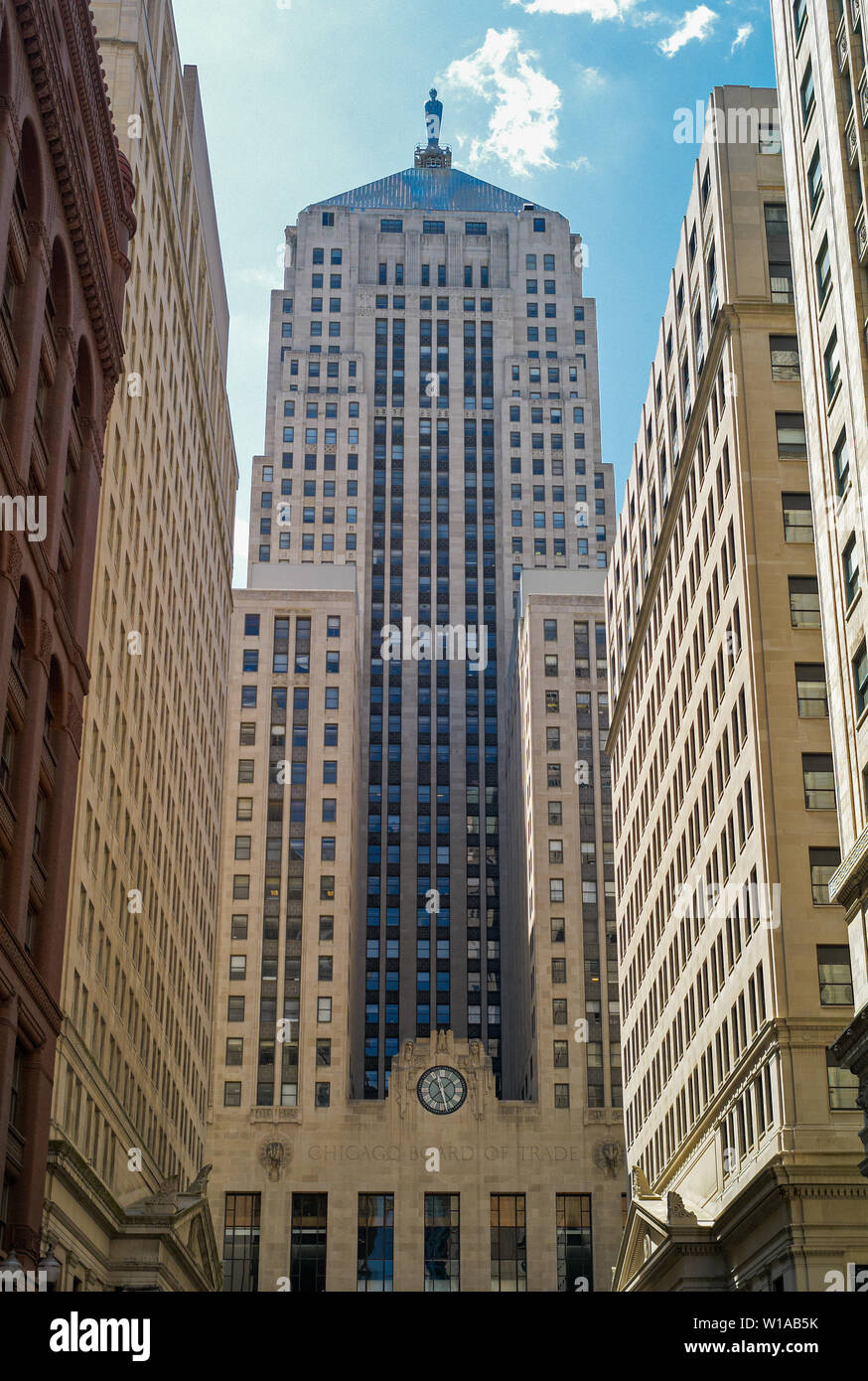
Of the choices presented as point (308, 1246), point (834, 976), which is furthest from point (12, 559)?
point (308, 1246)

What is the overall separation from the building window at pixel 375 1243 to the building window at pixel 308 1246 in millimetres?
2475

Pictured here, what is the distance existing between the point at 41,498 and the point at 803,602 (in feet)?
96.6

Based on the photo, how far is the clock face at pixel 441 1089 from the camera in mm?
122188

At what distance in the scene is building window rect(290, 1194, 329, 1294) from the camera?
116 metres

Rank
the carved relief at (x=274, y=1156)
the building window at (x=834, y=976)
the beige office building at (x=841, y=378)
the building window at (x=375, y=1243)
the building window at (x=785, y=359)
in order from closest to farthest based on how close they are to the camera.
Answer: the beige office building at (x=841, y=378), the building window at (x=834, y=976), the building window at (x=785, y=359), the building window at (x=375, y=1243), the carved relief at (x=274, y=1156)

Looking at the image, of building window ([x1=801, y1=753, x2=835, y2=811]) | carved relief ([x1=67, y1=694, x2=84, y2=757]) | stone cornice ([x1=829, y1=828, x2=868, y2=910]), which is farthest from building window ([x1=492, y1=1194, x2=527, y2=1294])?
carved relief ([x1=67, y1=694, x2=84, y2=757])

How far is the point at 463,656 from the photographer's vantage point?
170 meters

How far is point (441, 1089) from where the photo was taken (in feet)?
403

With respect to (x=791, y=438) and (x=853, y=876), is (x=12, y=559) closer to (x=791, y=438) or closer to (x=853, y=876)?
(x=853, y=876)

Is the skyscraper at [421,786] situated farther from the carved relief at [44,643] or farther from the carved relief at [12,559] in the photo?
the carved relief at [12,559]

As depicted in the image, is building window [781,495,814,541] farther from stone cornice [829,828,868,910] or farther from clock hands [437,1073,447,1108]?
clock hands [437,1073,447,1108]

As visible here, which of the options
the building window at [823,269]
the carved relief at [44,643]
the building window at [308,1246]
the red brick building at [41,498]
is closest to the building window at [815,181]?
the building window at [823,269]

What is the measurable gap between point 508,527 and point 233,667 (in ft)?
145
